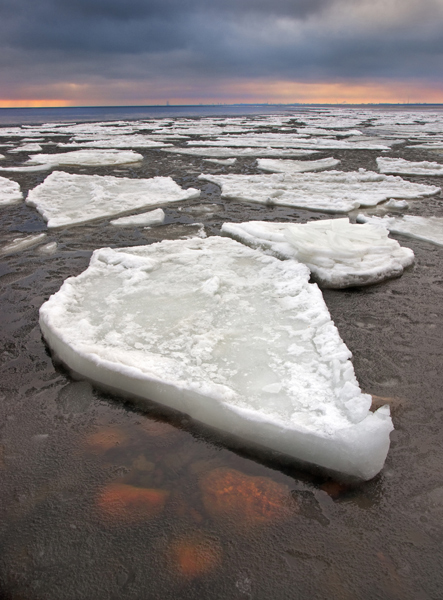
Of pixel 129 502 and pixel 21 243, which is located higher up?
pixel 21 243

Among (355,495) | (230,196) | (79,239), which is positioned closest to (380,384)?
(355,495)

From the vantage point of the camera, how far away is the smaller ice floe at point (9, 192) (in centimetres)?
647

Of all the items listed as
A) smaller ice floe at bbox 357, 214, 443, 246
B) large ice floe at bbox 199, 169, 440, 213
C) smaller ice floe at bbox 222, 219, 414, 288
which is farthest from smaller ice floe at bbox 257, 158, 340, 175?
smaller ice floe at bbox 222, 219, 414, 288

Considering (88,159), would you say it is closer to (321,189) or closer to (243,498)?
(321,189)

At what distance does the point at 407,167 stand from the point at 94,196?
726 cm

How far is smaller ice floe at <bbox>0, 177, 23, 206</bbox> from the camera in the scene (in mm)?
6470

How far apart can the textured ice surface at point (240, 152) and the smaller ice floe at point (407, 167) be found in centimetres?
288

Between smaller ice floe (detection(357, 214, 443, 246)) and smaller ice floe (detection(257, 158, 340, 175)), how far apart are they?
12.6 ft

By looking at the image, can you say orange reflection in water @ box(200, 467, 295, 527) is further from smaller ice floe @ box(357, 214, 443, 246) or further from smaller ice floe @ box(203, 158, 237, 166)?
smaller ice floe @ box(203, 158, 237, 166)

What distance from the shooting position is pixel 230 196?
6820mm

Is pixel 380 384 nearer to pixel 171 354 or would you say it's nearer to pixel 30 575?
pixel 171 354

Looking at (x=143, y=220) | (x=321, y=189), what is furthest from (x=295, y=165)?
(x=143, y=220)

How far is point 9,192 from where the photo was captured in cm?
701

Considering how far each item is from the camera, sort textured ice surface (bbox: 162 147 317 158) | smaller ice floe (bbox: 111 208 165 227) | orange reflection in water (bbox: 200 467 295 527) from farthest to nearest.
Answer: textured ice surface (bbox: 162 147 317 158) < smaller ice floe (bbox: 111 208 165 227) < orange reflection in water (bbox: 200 467 295 527)
